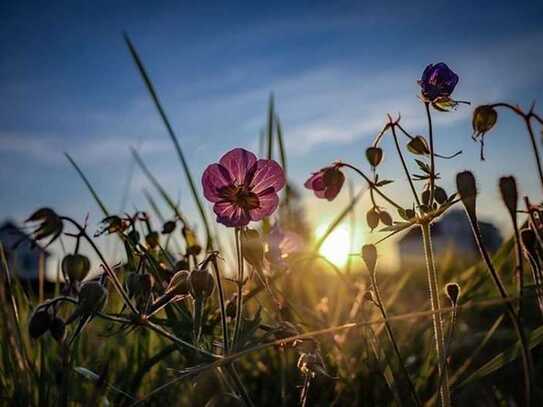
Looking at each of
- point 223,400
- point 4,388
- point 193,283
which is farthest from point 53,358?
point 193,283

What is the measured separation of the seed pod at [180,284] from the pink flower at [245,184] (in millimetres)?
228

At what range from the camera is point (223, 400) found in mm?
1908

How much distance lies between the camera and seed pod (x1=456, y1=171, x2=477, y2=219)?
42.1 inches

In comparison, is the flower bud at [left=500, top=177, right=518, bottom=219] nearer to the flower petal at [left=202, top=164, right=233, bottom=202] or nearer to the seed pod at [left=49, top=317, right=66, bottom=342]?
the flower petal at [left=202, top=164, right=233, bottom=202]

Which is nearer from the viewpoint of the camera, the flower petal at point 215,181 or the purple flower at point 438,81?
the purple flower at point 438,81

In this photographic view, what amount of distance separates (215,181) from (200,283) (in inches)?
13.1

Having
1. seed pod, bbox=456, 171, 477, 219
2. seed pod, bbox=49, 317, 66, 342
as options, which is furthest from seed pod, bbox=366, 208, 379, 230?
seed pod, bbox=49, 317, 66, 342

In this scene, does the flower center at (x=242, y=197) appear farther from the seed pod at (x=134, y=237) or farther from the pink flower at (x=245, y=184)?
the seed pod at (x=134, y=237)

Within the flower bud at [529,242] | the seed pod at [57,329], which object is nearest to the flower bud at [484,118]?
the flower bud at [529,242]

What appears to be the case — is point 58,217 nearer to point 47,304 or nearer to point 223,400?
point 47,304

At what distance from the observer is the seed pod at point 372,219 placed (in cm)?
147

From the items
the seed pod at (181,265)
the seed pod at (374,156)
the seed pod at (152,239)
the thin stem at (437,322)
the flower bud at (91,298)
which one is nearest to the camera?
the thin stem at (437,322)

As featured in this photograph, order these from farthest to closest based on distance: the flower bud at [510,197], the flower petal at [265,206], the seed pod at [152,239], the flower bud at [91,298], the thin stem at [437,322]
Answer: the seed pod at [152,239]
the flower petal at [265,206]
the flower bud at [91,298]
the thin stem at [437,322]
the flower bud at [510,197]

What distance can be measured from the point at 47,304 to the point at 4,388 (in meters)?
0.76
